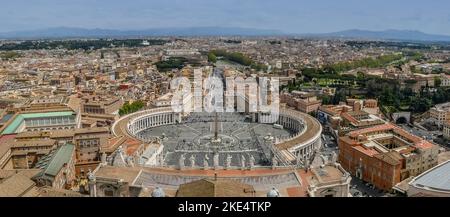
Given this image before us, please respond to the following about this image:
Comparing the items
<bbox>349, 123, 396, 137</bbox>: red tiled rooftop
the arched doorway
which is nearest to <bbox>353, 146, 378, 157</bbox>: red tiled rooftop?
<bbox>349, 123, 396, 137</bbox>: red tiled rooftop

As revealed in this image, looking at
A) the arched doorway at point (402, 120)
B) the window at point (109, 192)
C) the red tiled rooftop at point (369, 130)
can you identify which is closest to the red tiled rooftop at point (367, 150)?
the red tiled rooftop at point (369, 130)

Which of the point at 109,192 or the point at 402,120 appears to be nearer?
the point at 109,192

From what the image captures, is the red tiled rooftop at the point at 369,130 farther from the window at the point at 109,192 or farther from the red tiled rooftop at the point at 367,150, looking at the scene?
the window at the point at 109,192

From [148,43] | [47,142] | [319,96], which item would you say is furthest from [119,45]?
[47,142]

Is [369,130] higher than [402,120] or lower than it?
higher

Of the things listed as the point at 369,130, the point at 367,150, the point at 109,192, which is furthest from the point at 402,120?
the point at 109,192

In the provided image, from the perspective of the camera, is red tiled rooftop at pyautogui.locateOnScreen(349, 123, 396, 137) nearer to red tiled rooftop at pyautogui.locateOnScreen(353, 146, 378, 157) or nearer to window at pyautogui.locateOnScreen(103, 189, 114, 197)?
red tiled rooftop at pyautogui.locateOnScreen(353, 146, 378, 157)

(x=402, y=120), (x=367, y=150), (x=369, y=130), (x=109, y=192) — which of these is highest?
(x=109, y=192)

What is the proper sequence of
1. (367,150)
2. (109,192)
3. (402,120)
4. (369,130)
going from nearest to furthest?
(109,192)
(367,150)
(369,130)
(402,120)

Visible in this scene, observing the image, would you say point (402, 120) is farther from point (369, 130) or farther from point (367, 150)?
point (367, 150)
